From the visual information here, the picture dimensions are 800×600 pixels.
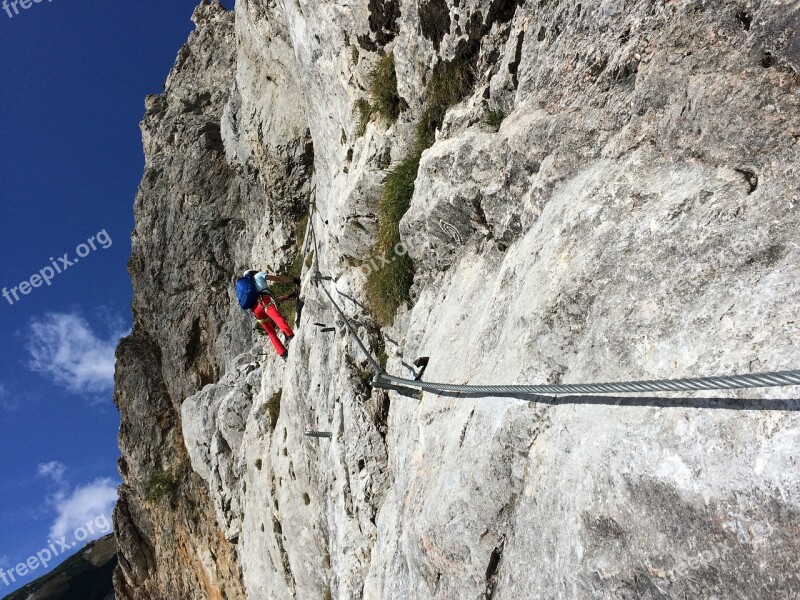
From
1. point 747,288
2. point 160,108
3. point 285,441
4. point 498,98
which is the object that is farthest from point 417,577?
point 160,108

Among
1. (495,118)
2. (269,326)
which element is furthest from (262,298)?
(495,118)

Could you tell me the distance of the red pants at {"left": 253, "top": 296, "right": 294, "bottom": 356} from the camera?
12.6 m

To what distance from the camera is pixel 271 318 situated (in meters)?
12.9

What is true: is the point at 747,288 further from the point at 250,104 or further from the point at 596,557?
the point at 250,104

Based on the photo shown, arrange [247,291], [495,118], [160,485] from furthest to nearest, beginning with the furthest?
[160,485] < [247,291] < [495,118]

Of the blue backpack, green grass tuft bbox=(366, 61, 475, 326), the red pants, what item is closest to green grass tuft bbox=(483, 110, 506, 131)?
green grass tuft bbox=(366, 61, 475, 326)

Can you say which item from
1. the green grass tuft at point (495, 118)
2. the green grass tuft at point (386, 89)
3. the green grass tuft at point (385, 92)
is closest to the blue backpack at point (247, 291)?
the green grass tuft at point (385, 92)

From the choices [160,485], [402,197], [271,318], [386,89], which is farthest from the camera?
[160,485]

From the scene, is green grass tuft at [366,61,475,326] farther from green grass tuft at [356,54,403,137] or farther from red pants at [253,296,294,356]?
red pants at [253,296,294,356]

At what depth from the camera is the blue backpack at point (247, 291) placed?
12406mm

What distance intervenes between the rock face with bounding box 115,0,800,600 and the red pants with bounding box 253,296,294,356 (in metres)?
1.14

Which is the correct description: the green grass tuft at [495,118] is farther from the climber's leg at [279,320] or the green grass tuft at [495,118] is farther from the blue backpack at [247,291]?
the blue backpack at [247,291]

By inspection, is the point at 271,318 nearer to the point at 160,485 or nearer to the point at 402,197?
the point at 402,197

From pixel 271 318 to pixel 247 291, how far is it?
93 centimetres
